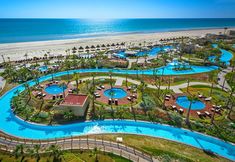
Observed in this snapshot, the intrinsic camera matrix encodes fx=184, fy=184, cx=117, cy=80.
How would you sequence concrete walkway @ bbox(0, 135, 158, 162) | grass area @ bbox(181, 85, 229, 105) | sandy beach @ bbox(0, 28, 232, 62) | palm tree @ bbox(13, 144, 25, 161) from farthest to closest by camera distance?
sandy beach @ bbox(0, 28, 232, 62) → grass area @ bbox(181, 85, 229, 105) → concrete walkway @ bbox(0, 135, 158, 162) → palm tree @ bbox(13, 144, 25, 161)

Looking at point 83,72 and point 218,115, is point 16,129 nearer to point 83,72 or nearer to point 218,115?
point 83,72

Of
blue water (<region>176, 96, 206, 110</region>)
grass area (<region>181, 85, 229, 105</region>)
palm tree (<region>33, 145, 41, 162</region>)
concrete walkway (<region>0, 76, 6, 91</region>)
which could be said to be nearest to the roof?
palm tree (<region>33, 145, 41, 162</region>)

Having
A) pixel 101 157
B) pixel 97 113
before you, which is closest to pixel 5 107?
pixel 97 113

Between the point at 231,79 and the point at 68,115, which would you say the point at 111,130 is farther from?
the point at 231,79

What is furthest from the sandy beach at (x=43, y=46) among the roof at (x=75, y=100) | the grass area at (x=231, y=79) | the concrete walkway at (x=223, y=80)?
the grass area at (x=231, y=79)

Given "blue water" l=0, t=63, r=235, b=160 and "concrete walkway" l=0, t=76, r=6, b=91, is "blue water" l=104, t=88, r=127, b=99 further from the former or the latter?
"concrete walkway" l=0, t=76, r=6, b=91

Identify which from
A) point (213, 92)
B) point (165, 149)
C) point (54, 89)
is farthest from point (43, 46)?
point (165, 149)

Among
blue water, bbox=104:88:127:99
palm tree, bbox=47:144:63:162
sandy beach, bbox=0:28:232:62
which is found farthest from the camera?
sandy beach, bbox=0:28:232:62

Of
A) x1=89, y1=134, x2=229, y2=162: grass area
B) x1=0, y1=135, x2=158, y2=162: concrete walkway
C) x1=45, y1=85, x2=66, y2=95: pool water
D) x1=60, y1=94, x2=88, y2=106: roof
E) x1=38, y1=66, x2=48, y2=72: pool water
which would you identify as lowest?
x1=89, y1=134, x2=229, y2=162: grass area
